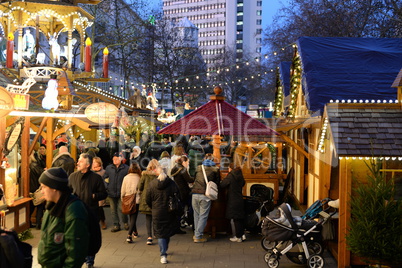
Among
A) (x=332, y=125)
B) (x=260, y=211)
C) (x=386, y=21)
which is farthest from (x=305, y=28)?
(x=332, y=125)

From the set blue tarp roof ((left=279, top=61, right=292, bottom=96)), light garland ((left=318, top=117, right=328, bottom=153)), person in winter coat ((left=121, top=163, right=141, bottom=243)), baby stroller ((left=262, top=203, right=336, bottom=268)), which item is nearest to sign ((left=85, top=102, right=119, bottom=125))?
person in winter coat ((left=121, top=163, right=141, bottom=243))

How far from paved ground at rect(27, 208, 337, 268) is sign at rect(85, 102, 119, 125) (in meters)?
3.50

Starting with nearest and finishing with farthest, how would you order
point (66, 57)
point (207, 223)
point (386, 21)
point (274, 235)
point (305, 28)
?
point (274, 235) < point (207, 223) < point (66, 57) < point (386, 21) < point (305, 28)

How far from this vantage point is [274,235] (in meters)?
8.15

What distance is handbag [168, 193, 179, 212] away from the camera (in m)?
8.53

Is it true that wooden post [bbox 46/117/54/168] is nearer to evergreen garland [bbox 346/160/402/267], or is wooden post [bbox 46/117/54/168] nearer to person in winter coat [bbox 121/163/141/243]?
person in winter coat [bbox 121/163/141/243]

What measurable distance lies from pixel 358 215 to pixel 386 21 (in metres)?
21.3

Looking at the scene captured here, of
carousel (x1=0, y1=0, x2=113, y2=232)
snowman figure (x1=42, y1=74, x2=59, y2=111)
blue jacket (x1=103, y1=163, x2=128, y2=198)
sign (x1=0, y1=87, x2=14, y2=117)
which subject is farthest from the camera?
snowman figure (x1=42, y1=74, x2=59, y2=111)

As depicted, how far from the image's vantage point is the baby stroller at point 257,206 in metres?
10.6

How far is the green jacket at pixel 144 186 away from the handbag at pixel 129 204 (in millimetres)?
333

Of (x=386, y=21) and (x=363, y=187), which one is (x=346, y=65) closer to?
(x=363, y=187)

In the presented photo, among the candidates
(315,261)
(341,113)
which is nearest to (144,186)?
(315,261)

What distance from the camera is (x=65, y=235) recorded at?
4398mm

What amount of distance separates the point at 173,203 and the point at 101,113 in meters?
5.54
